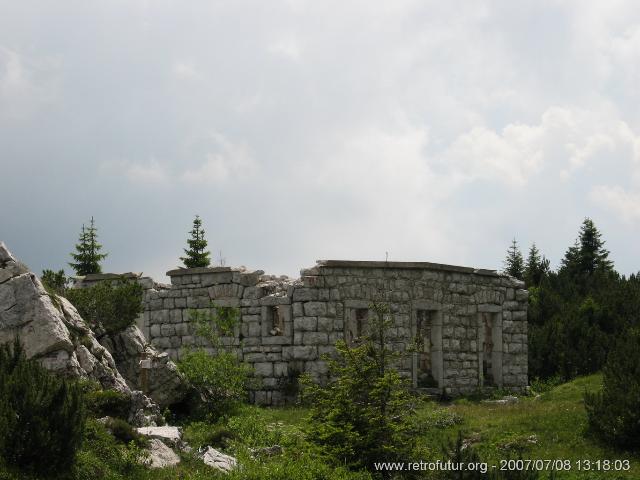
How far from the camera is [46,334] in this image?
46.6 ft

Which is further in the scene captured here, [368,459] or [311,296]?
[311,296]

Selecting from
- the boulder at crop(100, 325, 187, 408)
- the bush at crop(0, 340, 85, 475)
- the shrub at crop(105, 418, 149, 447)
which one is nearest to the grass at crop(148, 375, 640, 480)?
the shrub at crop(105, 418, 149, 447)

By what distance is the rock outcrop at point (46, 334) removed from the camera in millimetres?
14133

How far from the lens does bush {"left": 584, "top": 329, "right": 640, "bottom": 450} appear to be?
1468cm

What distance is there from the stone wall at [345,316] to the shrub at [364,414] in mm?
6209

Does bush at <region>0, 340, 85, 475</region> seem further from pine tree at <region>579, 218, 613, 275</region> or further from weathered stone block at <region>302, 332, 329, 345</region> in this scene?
pine tree at <region>579, 218, 613, 275</region>

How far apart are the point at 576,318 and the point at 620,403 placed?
12.0m

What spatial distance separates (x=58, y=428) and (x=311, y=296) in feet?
34.5

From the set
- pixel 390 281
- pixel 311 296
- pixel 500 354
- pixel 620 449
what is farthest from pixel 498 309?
pixel 620 449

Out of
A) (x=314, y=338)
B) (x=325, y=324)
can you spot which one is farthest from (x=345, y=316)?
(x=314, y=338)

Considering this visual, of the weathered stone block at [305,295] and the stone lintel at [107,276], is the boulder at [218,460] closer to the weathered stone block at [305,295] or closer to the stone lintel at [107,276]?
the weathered stone block at [305,295]

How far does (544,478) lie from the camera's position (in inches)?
522

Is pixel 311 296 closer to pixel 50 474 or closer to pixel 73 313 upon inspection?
pixel 73 313

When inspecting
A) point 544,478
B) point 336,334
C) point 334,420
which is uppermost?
point 336,334
